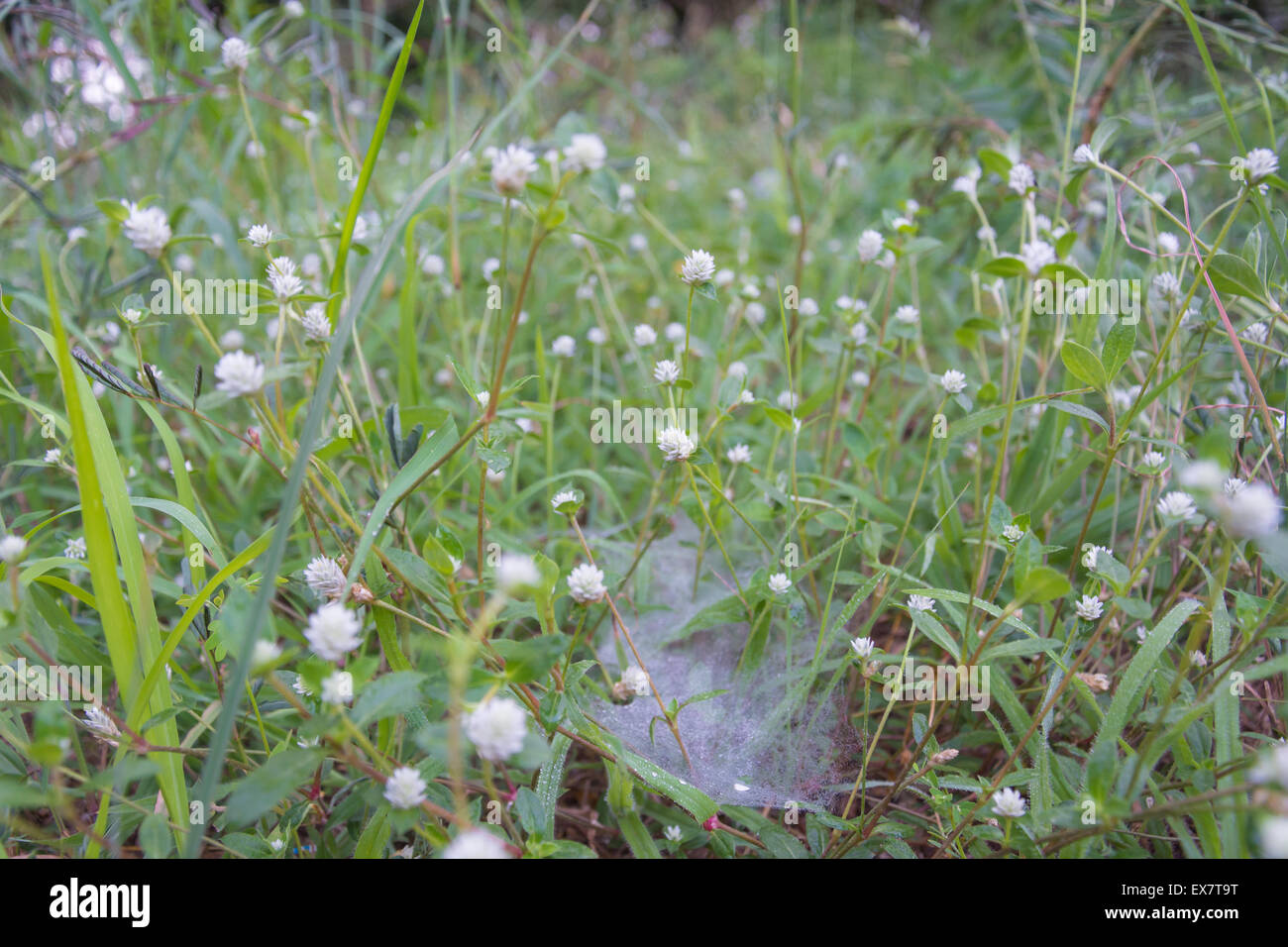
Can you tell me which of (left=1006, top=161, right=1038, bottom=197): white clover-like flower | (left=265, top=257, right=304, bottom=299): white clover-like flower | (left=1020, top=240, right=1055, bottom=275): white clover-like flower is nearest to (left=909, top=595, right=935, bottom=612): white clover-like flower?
(left=1020, top=240, right=1055, bottom=275): white clover-like flower

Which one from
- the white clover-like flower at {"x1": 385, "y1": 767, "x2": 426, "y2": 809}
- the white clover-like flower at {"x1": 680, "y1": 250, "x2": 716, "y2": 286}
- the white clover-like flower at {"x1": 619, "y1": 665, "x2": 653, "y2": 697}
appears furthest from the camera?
the white clover-like flower at {"x1": 680, "y1": 250, "x2": 716, "y2": 286}

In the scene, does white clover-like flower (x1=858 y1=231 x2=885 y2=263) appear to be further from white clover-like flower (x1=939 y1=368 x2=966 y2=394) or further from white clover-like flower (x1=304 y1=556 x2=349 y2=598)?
white clover-like flower (x1=304 y1=556 x2=349 y2=598)

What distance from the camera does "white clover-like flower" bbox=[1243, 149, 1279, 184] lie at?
0.92m

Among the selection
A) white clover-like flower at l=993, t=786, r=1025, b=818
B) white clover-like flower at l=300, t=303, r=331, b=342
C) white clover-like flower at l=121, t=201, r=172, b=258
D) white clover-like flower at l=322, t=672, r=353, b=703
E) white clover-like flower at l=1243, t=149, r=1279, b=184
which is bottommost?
white clover-like flower at l=993, t=786, r=1025, b=818

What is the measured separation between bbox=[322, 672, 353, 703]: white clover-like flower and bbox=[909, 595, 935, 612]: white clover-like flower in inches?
24.9

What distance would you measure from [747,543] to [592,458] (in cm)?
→ 40

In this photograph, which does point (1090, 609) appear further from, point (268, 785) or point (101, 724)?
point (101, 724)

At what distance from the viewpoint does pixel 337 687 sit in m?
0.68

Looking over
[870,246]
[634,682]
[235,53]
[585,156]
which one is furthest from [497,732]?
[235,53]

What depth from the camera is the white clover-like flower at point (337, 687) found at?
0.64 m

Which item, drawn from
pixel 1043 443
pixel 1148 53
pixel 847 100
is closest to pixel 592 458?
pixel 1043 443

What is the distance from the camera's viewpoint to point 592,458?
5.09 feet

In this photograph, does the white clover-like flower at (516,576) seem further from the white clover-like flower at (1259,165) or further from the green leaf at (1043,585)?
the white clover-like flower at (1259,165)
